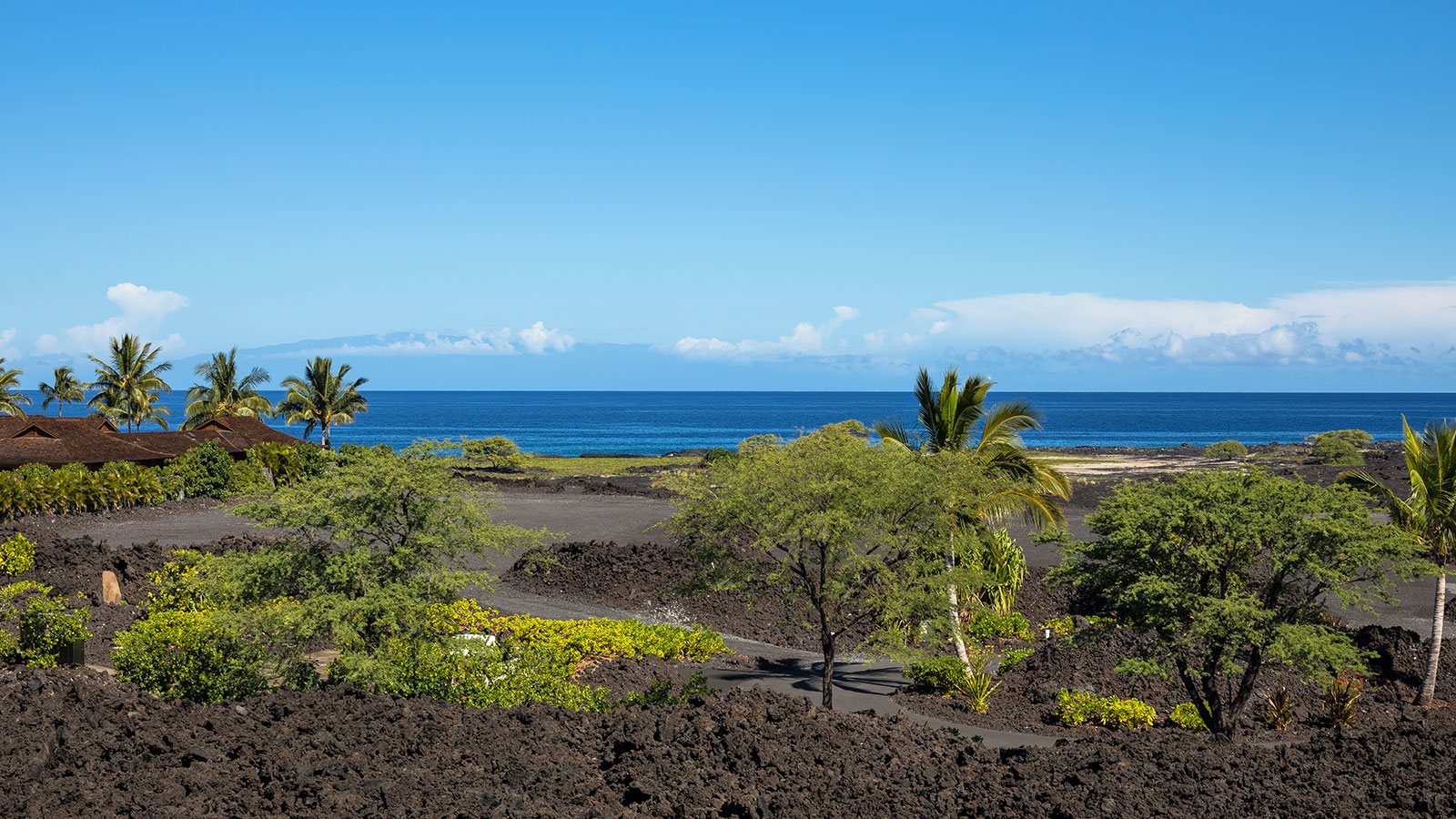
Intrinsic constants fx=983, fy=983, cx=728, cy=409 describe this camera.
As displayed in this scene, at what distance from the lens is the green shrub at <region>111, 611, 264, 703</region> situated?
14445 millimetres

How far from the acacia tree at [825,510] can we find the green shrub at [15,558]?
718 inches

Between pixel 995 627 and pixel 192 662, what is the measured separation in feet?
55.1

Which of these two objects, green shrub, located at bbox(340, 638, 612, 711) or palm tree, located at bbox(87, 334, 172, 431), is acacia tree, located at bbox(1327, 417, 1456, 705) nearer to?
green shrub, located at bbox(340, 638, 612, 711)

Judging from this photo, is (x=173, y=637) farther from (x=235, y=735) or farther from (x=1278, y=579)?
(x=1278, y=579)

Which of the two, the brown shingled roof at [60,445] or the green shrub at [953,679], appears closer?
the green shrub at [953,679]

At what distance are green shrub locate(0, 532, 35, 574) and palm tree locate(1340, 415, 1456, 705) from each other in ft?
98.4

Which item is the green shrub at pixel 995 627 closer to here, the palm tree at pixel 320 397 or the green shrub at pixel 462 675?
the green shrub at pixel 462 675

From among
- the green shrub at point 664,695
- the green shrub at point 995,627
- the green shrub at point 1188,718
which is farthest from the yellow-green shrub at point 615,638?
the green shrub at point 1188,718

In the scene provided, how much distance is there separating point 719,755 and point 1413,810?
25.3 ft

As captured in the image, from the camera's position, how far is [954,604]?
18.3 metres

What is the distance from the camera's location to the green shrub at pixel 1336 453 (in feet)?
220

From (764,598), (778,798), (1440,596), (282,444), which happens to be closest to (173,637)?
(778,798)

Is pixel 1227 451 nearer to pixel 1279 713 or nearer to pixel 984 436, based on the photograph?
pixel 984 436

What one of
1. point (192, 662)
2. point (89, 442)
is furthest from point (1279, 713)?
point (89, 442)
